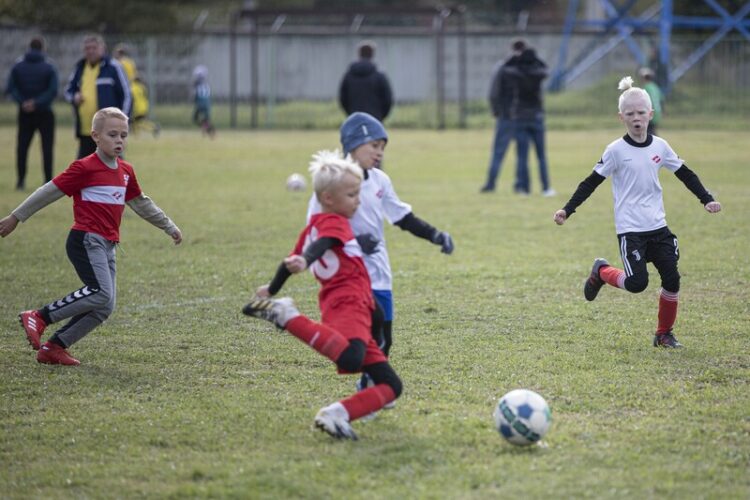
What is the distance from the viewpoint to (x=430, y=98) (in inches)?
1299

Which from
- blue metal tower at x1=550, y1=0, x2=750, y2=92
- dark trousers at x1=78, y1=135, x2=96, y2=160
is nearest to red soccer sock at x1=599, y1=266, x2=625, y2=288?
dark trousers at x1=78, y1=135, x2=96, y2=160

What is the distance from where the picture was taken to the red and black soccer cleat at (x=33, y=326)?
6.58m

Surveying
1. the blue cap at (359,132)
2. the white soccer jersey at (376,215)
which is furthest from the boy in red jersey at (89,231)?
the white soccer jersey at (376,215)

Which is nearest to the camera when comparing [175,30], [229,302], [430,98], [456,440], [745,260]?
[456,440]

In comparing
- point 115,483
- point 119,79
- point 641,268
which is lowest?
point 115,483

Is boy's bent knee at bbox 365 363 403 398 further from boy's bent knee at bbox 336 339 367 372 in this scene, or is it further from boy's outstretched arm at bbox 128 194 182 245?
boy's outstretched arm at bbox 128 194 182 245

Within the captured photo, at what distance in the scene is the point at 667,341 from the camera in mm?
6828

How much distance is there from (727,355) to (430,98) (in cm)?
2702

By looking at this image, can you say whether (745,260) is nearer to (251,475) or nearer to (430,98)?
(251,475)

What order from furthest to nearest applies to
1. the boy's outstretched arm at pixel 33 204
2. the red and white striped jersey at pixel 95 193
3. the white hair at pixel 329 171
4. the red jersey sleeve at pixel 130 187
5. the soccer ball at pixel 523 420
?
the red jersey sleeve at pixel 130 187, the red and white striped jersey at pixel 95 193, the boy's outstretched arm at pixel 33 204, the white hair at pixel 329 171, the soccer ball at pixel 523 420

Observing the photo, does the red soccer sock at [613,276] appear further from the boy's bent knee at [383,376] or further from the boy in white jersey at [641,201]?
the boy's bent knee at [383,376]

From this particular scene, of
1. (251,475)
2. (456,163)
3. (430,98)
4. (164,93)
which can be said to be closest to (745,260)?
(251,475)

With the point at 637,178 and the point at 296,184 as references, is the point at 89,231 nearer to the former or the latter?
the point at 637,178

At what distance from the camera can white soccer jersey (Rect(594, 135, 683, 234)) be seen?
6.93 metres
